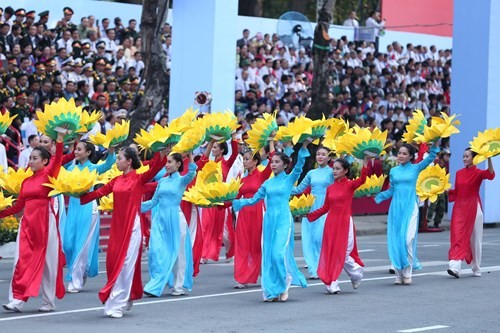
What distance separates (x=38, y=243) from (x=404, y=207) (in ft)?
19.0

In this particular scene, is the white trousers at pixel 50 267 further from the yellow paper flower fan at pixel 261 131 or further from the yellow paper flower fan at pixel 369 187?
the yellow paper flower fan at pixel 369 187

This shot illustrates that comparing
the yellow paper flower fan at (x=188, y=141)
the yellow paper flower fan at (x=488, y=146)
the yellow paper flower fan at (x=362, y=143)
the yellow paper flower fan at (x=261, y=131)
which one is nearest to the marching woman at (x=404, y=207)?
the yellow paper flower fan at (x=488, y=146)

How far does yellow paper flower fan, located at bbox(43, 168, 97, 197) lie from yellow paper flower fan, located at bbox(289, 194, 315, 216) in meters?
3.77

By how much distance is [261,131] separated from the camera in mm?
15000

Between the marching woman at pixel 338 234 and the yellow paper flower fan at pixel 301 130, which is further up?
the yellow paper flower fan at pixel 301 130

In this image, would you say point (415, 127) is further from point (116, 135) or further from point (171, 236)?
point (116, 135)

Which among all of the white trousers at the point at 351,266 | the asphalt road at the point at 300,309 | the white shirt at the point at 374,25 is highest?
the white shirt at the point at 374,25

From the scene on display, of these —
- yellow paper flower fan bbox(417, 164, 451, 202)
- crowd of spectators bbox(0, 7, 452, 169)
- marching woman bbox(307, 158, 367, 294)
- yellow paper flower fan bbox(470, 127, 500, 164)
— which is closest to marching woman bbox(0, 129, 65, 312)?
marching woman bbox(307, 158, 367, 294)

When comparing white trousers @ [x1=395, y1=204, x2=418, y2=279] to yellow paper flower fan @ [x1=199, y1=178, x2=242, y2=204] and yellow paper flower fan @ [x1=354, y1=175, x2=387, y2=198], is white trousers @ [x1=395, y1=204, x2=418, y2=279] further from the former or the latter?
yellow paper flower fan @ [x1=199, y1=178, x2=242, y2=204]

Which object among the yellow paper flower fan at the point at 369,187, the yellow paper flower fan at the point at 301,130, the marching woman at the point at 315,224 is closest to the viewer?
the yellow paper flower fan at the point at 301,130

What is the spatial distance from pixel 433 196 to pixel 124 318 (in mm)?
6097

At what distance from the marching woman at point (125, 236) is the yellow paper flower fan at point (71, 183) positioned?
0.22 metres

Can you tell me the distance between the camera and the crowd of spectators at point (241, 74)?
23125 mm

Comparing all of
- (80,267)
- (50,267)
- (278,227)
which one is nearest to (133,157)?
(50,267)
